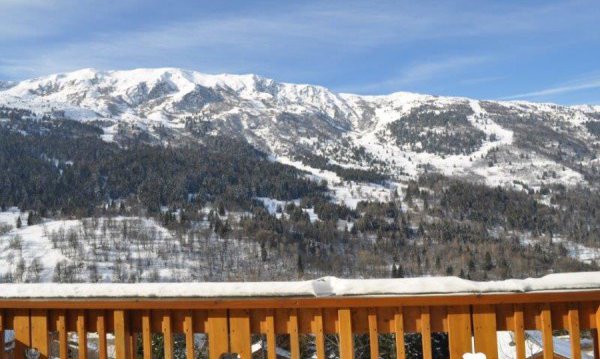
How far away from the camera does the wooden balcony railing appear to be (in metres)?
3.84

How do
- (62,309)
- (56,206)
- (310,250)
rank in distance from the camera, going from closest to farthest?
(62,309) < (310,250) < (56,206)

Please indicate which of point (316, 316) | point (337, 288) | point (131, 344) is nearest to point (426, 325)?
point (337, 288)

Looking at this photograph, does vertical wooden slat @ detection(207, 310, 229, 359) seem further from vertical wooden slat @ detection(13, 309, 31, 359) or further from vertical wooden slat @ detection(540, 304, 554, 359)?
vertical wooden slat @ detection(540, 304, 554, 359)

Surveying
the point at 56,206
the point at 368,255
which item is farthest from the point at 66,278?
the point at 368,255

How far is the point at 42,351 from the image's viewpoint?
418 cm

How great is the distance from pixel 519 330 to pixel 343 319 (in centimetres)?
120

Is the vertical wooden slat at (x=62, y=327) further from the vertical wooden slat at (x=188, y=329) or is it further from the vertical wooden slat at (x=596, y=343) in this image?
the vertical wooden slat at (x=596, y=343)

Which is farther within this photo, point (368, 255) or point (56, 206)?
point (56, 206)

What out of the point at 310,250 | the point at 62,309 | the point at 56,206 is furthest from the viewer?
the point at 56,206

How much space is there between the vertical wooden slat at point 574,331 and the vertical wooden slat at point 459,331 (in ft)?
2.32

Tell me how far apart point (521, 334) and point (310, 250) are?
174 meters

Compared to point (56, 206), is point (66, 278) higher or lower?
lower

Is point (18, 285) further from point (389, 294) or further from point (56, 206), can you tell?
point (56, 206)

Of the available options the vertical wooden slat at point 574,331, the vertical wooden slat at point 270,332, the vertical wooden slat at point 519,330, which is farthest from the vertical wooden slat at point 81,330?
the vertical wooden slat at point 574,331
